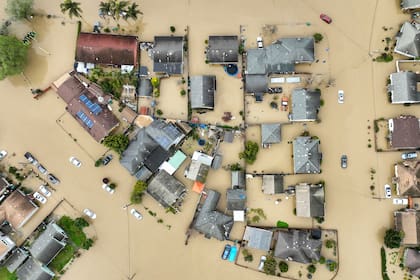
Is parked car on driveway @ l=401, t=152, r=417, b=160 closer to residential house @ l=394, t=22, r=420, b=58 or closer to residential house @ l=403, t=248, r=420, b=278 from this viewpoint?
residential house @ l=403, t=248, r=420, b=278

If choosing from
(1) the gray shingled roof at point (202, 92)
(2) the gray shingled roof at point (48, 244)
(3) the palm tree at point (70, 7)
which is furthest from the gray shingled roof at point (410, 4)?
(2) the gray shingled roof at point (48, 244)

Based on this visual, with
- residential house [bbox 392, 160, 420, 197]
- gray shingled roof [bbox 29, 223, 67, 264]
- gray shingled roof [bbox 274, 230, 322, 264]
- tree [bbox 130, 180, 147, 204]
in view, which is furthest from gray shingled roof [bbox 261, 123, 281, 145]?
gray shingled roof [bbox 29, 223, 67, 264]

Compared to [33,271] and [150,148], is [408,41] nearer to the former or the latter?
[150,148]

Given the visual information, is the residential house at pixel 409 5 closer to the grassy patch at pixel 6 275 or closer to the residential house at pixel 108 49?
the residential house at pixel 108 49

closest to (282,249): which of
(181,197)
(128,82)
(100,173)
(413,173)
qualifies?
(181,197)

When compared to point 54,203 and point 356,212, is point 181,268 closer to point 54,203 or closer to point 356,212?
point 54,203

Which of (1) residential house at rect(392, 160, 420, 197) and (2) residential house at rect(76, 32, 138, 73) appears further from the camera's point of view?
(2) residential house at rect(76, 32, 138, 73)
